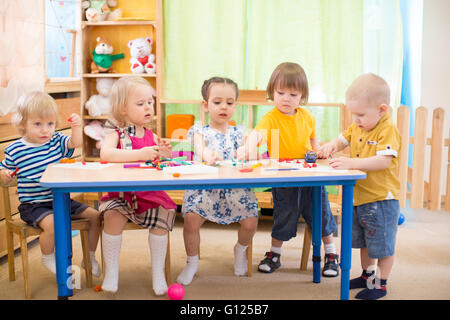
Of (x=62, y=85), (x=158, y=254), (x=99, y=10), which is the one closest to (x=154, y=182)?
(x=158, y=254)

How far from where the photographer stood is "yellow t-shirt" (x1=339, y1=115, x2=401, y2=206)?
2273 millimetres

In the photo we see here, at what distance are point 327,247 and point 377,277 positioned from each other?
0.35 meters

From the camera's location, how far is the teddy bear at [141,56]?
3.93 metres

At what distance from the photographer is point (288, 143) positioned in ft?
8.52

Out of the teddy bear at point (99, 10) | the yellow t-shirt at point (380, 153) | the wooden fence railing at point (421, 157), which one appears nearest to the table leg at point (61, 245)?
the yellow t-shirt at point (380, 153)

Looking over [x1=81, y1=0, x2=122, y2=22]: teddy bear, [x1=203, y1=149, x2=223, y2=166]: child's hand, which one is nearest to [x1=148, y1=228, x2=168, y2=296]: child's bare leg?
[x1=203, y1=149, x2=223, y2=166]: child's hand

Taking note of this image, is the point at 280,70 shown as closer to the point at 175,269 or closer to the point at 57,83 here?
the point at 175,269

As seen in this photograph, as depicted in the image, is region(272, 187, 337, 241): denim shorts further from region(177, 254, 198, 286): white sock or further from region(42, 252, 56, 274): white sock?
region(42, 252, 56, 274): white sock

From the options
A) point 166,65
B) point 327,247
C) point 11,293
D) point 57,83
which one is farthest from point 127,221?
point 166,65

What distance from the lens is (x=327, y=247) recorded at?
2756 millimetres

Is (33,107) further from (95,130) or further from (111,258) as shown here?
(95,130)

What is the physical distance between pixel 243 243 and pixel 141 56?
6.36ft

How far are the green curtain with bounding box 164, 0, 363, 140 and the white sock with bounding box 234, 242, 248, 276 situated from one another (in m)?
1.52

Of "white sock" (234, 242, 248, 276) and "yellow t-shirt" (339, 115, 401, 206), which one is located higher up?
"yellow t-shirt" (339, 115, 401, 206)
